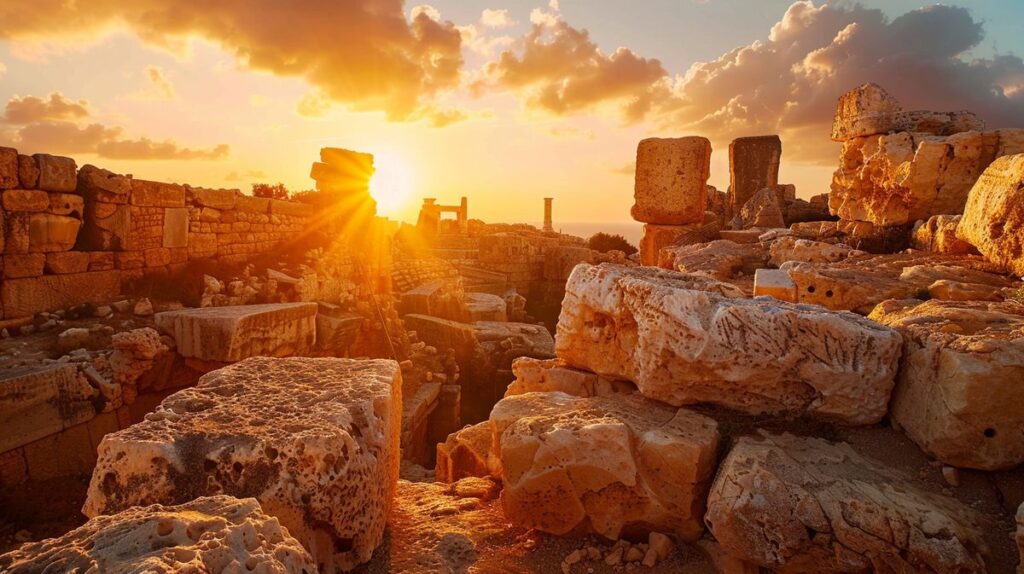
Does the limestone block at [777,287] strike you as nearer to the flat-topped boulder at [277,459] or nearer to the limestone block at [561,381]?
the limestone block at [561,381]

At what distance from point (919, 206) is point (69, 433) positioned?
31.0 feet

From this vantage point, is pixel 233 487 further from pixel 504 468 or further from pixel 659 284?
pixel 659 284

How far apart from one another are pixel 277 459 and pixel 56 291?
5.26 metres

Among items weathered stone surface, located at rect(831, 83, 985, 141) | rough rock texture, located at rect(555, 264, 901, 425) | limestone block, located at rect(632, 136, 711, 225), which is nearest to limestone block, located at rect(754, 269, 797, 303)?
rough rock texture, located at rect(555, 264, 901, 425)

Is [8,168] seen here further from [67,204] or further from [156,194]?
[156,194]

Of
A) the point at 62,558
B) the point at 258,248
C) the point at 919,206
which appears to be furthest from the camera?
the point at 258,248

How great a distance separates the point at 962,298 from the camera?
3176 millimetres

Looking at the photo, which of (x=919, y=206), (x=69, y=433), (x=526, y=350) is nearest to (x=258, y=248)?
(x=69, y=433)

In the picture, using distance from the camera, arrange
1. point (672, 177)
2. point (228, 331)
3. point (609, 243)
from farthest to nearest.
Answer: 1. point (609, 243)
2. point (672, 177)
3. point (228, 331)

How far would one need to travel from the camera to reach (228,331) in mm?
5203

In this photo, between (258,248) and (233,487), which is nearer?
(233,487)

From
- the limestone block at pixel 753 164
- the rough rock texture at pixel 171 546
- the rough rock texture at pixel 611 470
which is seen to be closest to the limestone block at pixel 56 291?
the rough rock texture at pixel 171 546

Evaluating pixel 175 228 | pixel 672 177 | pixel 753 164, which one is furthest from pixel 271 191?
pixel 753 164

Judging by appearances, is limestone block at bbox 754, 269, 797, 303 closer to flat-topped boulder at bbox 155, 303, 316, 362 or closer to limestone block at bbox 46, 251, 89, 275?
flat-topped boulder at bbox 155, 303, 316, 362
